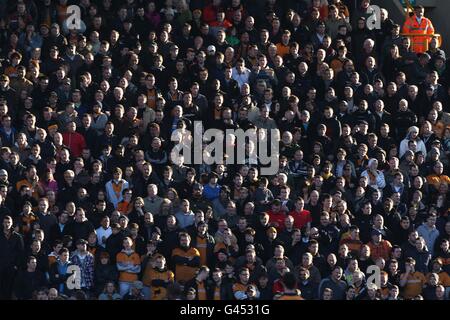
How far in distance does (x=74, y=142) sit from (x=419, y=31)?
7303 mm

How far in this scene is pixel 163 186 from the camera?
97.0 feet

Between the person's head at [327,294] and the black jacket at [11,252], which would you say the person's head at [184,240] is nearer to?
the person's head at [327,294]

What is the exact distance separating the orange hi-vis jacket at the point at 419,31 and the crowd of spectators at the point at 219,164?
0.11m

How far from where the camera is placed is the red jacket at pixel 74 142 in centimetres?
2978

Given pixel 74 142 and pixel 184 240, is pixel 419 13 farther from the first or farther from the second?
pixel 184 240

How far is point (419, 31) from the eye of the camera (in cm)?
3403

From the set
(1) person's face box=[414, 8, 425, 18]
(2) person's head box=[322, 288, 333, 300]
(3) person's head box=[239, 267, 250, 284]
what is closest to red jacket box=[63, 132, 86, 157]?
(3) person's head box=[239, 267, 250, 284]

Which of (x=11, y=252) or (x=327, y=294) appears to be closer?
(x=327, y=294)

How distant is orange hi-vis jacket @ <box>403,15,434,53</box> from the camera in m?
33.9

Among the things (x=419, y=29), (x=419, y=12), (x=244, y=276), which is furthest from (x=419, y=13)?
(x=244, y=276)

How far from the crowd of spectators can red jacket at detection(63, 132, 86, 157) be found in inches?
1.0

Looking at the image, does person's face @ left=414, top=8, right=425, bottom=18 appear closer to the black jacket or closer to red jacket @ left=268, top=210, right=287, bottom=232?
red jacket @ left=268, top=210, right=287, bottom=232

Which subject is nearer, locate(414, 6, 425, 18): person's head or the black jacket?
the black jacket
